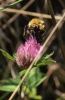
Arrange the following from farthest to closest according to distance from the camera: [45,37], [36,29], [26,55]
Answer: [45,37] → [36,29] → [26,55]

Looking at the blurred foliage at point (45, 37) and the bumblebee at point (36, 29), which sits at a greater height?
the bumblebee at point (36, 29)

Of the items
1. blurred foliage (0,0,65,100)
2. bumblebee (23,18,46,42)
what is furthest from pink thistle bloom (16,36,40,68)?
blurred foliage (0,0,65,100)

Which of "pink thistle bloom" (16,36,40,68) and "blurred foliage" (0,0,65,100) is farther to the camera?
"blurred foliage" (0,0,65,100)

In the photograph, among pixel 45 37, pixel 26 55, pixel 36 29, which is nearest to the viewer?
pixel 26 55

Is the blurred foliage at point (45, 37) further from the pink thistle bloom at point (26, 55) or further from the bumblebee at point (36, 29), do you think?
the pink thistle bloom at point (26, 55)

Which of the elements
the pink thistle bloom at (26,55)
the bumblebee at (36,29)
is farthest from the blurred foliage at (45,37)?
the pink thistle bloom at (26,55)

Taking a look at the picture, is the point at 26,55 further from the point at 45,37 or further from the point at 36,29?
the point at 45,37

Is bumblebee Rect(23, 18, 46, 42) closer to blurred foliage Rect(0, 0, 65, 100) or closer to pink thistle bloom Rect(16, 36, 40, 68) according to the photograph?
pink thistle bloom Rect(16, 36, 40, 68)

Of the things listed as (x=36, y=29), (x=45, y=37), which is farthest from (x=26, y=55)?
(x=45, y=37)

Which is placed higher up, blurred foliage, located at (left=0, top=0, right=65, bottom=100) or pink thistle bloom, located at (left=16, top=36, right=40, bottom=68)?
pink thistle bloom, located at (left=16, top=36, right=40, bottom=68)

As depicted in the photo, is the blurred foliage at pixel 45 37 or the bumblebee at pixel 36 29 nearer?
the bumblebee at pixel 36 29

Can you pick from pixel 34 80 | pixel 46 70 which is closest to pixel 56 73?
pixel 46 70
